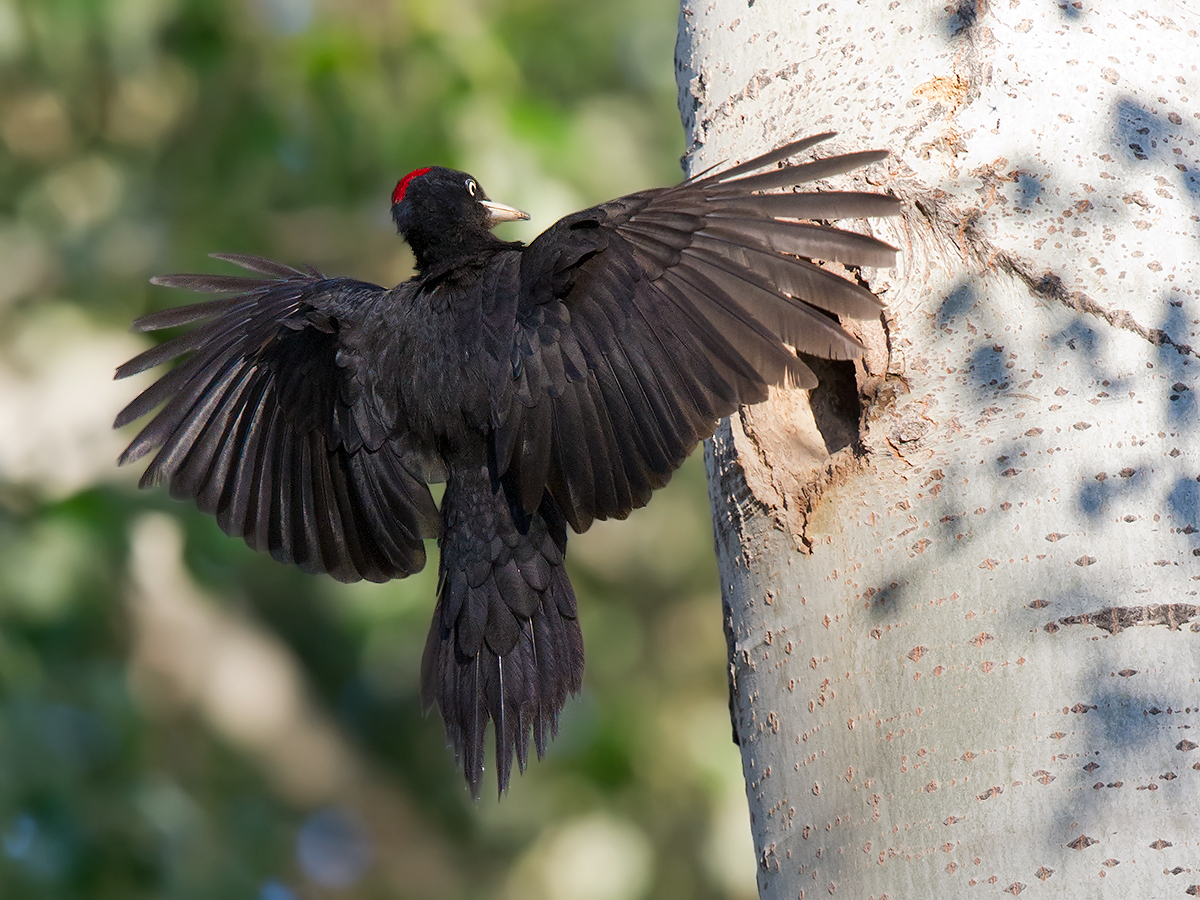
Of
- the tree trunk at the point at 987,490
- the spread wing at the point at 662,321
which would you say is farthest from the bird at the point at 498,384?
the tree trunk at the point at 987,490

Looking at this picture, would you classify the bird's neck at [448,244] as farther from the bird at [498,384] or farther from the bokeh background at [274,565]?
the bokeh background at [274,565]

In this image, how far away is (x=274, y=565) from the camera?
7.65 meters

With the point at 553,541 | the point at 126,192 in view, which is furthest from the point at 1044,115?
the point at 126,192

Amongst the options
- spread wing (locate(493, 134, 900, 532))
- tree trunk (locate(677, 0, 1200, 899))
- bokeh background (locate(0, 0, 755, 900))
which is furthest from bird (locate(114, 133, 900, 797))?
bokeh background (locate(0, 0, 755, 900))

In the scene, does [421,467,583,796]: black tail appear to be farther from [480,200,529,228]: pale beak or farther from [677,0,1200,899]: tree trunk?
[480,200,529,228]: pale beak

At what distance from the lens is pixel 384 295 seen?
3.16 metres

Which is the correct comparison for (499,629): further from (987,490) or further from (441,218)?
(987,490)

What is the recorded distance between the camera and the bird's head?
3.36 metres

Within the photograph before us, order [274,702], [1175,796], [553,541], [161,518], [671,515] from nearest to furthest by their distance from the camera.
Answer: [1175,796]
[553,541]
[161,518]
[274,702]
[671,515]

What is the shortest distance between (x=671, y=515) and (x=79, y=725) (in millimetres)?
3313

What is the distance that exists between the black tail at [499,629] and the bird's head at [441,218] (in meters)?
0.69

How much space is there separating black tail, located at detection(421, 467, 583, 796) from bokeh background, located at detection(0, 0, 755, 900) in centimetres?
219

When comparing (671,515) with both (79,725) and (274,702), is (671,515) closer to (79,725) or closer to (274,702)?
(274,702)

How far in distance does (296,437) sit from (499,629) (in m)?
0.78
